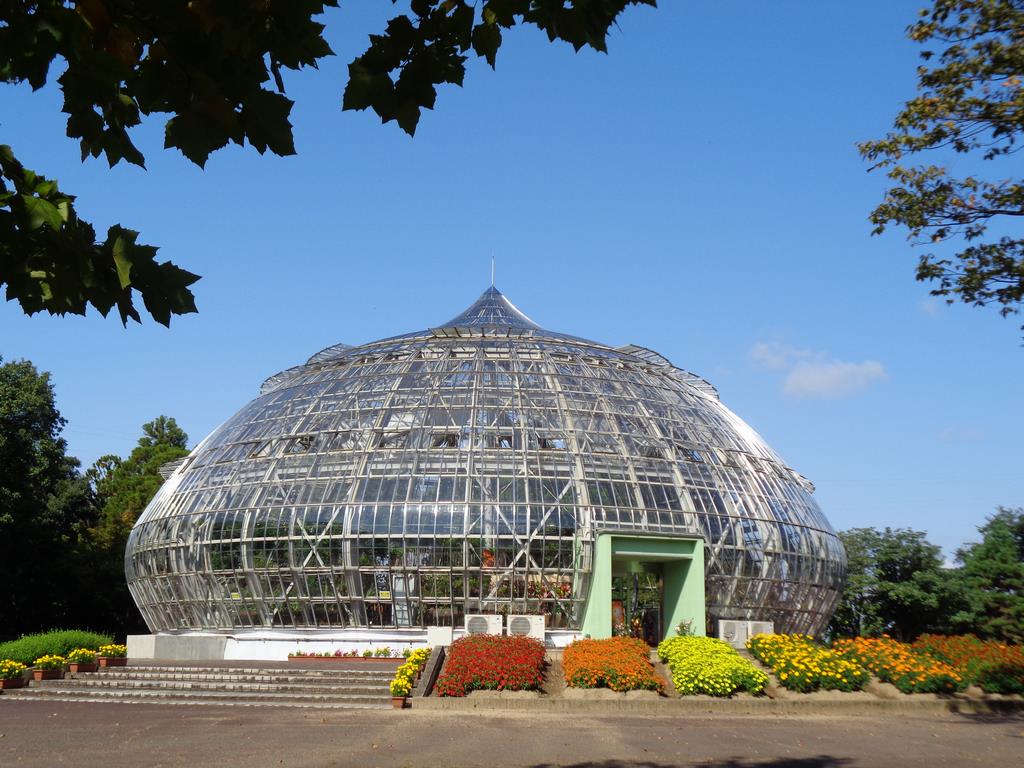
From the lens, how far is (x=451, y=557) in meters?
26.7

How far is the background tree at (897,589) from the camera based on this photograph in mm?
39438

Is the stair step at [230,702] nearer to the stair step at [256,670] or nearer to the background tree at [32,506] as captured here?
the stair step at [256,670]

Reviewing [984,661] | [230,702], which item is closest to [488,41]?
[230,702]

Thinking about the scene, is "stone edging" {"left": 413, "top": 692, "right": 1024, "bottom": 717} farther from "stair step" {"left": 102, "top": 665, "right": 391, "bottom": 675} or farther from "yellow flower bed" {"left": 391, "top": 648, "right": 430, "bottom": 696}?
"stair step" {"left": 102, "top": 665, "right": 391, "bottom": 675}

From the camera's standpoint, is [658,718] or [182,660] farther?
[182,660]

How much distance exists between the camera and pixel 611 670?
20375 millimetres

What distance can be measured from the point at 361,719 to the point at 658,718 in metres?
5.60

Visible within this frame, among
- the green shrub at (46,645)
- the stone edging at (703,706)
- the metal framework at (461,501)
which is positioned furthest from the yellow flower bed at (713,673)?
the green shrub at (46,645)

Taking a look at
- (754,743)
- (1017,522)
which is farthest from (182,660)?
(1017,522)

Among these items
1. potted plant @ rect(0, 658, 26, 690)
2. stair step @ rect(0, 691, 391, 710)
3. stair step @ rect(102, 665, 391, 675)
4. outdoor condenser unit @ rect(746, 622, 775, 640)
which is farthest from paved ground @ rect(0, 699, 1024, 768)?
outdoor condenser unit @ rect(746, 622, 775, 640)

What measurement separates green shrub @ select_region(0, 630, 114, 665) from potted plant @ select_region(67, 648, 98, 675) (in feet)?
1.06

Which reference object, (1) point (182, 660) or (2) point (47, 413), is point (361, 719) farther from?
(2) point (47, 413)

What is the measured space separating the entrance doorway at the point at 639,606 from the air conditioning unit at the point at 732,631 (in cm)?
224

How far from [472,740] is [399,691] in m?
5.76
